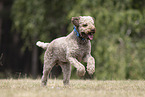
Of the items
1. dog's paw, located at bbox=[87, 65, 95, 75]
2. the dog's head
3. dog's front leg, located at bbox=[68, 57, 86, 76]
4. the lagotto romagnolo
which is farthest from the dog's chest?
dog's paw, located at bbox=[87, 65, 95, 75]

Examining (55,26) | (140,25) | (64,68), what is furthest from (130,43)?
(64,68)

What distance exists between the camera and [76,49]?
17.8 feet

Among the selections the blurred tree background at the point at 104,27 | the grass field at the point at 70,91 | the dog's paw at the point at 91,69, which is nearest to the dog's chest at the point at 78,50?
the dog's paw at the point at 91,69

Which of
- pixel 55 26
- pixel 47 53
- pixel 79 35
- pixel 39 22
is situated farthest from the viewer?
pixel 55 26

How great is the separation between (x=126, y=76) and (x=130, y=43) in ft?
4.74

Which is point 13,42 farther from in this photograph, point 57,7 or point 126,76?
point 126,76

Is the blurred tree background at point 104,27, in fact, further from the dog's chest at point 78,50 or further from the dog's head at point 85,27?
the dog's head at point 85,27

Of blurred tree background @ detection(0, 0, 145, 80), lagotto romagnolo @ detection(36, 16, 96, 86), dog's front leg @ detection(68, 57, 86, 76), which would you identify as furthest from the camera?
blurred tree background @ detection(0, 0, 145, 80)

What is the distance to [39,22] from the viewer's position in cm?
1270

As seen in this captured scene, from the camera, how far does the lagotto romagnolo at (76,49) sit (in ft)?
16.9

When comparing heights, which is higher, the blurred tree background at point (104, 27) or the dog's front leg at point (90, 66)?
the blurred tree background at point (104, 27)

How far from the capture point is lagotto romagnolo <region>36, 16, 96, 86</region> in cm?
515

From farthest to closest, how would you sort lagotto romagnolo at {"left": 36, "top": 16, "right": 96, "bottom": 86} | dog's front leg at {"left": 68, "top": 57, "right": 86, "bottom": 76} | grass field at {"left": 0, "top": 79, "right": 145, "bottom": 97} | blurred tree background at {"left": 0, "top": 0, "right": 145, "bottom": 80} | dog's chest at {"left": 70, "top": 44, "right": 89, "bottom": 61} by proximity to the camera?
blurred tree background at {"left": 0, "top": 0, "right": 145, "bottom": 80} → dog's chest at {"left": 70, "top": 44, "right": 89, "bottom": 61} → lagotto romagnolo at {"left": 36, "top": 16, "right": 96, "bottom": 86} → dog's front leg at {"left": 68, "top": 57, "right": 86, "bottom": 76} → grass field at {"left": 0, "top": 79, "right": 145, "bottom": 97}

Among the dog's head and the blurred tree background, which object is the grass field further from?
the blurred tree background
